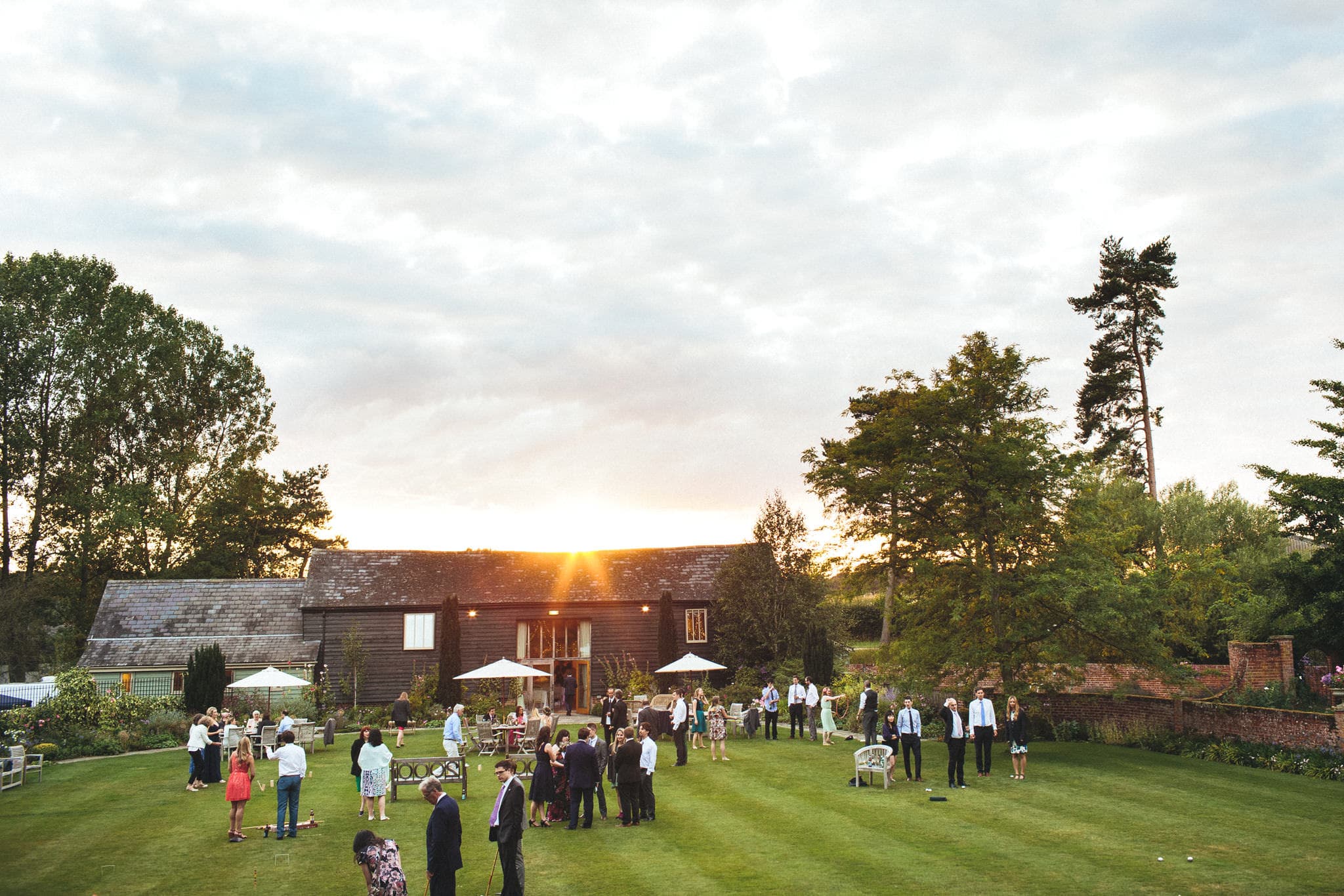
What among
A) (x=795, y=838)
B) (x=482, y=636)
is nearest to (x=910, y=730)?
(x=795, y=838)

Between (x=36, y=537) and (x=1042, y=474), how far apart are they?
47636mm

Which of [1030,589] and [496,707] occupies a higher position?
[1030,589]

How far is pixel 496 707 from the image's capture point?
34656 mm

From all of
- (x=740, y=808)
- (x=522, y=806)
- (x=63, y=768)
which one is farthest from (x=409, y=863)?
(x=63, y=768)

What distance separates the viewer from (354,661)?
38.3 m

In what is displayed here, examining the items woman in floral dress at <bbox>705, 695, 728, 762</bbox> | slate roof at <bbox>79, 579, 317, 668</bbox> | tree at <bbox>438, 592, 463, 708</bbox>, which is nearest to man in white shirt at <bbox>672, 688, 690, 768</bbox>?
woman in floral dress at <bbox>705, 695, 728, 762</bbox>

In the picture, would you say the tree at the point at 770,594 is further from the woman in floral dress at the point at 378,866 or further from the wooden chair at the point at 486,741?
the woman in floral dress at the point at 378,866

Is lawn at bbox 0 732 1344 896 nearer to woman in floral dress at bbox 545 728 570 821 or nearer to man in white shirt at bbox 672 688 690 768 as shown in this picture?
woman in floral dress at bbox 545 728 570 821

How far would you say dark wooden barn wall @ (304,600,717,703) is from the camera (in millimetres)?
39219

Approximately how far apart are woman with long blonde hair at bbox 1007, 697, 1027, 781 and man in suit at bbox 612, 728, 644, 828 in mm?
8034

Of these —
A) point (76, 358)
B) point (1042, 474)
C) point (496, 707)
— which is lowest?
point (496, 707)

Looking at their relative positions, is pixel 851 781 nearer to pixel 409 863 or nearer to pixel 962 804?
pixel 962 804

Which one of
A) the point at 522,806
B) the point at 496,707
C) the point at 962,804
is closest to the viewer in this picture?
the point at 522,806

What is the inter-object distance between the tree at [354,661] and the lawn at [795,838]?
16378 mm
